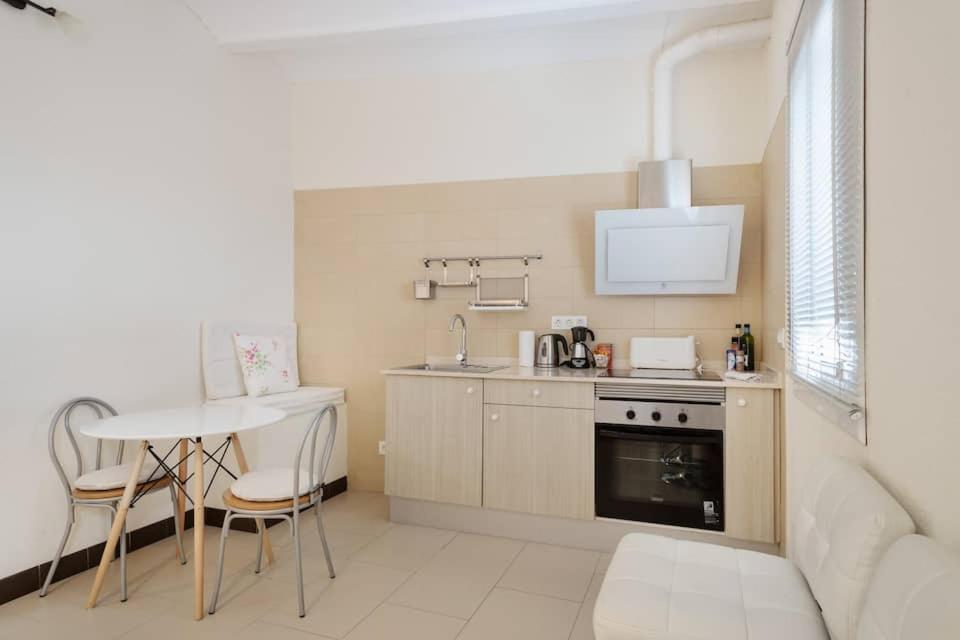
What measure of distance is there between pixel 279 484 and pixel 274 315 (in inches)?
74.0

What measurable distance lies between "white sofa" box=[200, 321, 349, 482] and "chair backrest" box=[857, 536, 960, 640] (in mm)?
3067

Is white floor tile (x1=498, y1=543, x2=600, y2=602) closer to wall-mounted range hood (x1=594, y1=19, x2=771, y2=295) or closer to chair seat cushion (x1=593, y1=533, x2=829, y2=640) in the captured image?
chair seat cushion (x1=593, y1=533, x2=829, y2=640)

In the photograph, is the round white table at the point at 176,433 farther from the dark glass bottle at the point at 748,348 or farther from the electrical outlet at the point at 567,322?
the dark glass bottle at the point at 748,348

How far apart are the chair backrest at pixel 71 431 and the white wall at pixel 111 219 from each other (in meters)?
0.06

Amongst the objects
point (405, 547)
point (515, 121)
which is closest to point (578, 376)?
point (405, 547)

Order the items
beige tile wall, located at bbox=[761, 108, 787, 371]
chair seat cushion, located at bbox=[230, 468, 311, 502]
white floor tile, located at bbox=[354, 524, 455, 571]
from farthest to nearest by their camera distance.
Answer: white floor tile, located at bbox=[354, 524, 455, 571]
beige tile wall, located at bbox=[761, 108, 787, 371]
chair seat cushion, located at bbox=[230, 468, 311, 502]

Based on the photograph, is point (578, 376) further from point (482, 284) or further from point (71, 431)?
point (71, 431)

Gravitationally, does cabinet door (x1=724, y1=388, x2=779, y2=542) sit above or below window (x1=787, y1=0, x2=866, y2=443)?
below

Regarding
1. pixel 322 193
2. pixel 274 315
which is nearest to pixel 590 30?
pixel 322 193

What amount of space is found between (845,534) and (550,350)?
2.38 meters

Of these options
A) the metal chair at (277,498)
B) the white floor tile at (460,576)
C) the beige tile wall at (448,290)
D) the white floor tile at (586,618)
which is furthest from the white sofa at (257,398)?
the white floor tile at (586,618)

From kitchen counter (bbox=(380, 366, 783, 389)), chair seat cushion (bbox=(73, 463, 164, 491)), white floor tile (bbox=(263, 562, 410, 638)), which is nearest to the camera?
white floor tile (bbox=(263, 562, 410, 638))

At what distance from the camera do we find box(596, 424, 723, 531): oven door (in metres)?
2.78

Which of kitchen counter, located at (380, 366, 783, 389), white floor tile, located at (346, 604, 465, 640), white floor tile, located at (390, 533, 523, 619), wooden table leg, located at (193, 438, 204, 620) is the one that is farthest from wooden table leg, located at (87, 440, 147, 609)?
kitchen counter, located at (380, 366, 783, 389)
